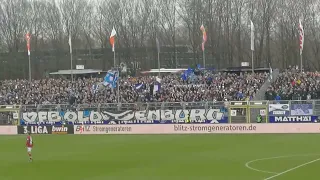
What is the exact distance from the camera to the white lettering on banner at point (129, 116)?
54.7m

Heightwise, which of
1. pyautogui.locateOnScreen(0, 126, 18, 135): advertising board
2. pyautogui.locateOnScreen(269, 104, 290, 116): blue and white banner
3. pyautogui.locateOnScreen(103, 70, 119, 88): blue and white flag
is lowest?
pyautogui.locateOnScreen(0, 126, 18, 135): advertising board

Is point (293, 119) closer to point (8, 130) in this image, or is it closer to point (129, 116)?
point (129, 116)

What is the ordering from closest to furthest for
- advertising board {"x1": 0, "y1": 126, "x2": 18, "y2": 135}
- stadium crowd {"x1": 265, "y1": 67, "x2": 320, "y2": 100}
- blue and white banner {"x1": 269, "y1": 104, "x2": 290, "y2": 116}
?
blue and white banner {"x1": 269, "y1": 104, "x2": 290, "y2": 116} < stadium crowd {"x1": 265, "y1": 67, "x2": 320, "y2": 100} < advertising board {"x1": 0, "y1": 126, "x2": 18, "y2": 135}

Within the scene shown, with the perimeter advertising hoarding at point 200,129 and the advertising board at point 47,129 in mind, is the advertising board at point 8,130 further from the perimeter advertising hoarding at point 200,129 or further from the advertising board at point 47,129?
the perimeter advertising hoarding at point 200,129

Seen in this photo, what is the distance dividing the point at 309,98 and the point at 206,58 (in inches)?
1740

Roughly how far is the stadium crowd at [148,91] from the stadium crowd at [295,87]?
7.16 ft

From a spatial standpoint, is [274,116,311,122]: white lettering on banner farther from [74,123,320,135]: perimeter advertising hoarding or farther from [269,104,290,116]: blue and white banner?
[74,123,320,135]: perimeter advertising hoarding

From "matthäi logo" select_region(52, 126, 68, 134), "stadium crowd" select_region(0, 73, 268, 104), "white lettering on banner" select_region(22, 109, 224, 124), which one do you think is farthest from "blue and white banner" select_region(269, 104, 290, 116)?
"matthäi logo" select_region(52, 126, 68, 134)

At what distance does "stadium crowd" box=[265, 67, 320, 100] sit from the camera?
53750mm
